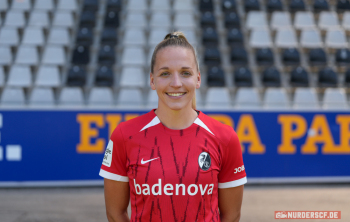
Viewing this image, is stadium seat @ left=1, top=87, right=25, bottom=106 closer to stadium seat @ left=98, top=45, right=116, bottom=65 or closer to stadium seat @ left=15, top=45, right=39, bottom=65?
stadium seat @ left=15, top=45, right=39, bottom=65

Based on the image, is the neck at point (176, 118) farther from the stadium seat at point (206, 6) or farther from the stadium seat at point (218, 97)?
the stadium seat at point (206, 6)

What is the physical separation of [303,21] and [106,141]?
19.9 ft

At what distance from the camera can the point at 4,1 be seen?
9.14 metres

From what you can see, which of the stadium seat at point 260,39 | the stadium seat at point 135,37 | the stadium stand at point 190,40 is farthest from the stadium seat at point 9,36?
the stadium seat at point 260,39

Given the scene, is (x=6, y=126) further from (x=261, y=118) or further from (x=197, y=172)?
(x=197, y=172)

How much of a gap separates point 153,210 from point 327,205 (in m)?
3.78

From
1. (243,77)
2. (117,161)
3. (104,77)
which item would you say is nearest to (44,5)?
(104,77)

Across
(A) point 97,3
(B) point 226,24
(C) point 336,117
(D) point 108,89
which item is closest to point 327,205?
(C) point 336,117

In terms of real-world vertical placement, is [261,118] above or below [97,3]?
below

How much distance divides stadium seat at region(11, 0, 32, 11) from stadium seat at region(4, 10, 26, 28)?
274 mm

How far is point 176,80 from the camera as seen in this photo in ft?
4.64

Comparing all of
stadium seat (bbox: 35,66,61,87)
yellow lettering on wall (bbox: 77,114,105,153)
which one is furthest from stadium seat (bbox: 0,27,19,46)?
yellow lettering on wall (bbox: 77,114,105,153)

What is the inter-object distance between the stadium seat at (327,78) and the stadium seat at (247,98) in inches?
63.8

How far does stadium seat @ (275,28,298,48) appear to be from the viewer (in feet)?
27.5
